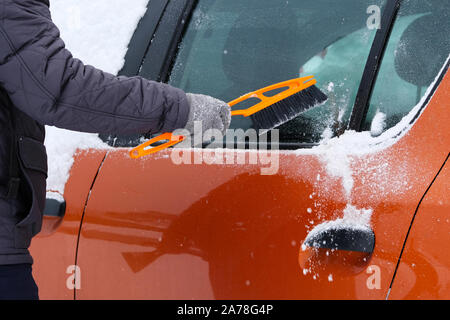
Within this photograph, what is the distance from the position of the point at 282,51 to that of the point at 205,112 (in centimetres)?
36

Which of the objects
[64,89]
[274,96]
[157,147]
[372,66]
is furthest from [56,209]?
[372,66]

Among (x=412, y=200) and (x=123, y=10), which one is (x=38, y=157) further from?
(x=412, y=200)

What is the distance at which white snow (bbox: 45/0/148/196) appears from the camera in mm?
1625

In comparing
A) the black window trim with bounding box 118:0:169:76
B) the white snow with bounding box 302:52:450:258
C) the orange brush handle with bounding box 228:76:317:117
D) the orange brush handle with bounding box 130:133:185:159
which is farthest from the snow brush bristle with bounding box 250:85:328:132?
the black window trim with bounding box 118:0:169:76

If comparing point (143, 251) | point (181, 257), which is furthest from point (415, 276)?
point (143, 251)

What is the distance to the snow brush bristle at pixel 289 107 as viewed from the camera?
4.73 ft

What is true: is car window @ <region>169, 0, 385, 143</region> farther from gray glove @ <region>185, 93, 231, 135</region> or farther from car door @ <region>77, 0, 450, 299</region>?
gray glove @ <region>185, 93, 231, 135</region>

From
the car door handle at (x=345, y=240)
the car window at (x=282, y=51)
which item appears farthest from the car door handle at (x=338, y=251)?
the car window at (x=282, y=51)

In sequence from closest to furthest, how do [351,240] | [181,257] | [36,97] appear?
[36,97], [351,240], [181,257]

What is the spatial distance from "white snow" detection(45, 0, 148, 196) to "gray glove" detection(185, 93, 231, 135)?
40cm

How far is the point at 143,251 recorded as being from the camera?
1.48 metres

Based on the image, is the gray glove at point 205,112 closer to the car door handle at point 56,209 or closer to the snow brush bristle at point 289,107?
the snow brush bristle at point 289,107

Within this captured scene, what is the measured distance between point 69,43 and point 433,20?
3.73ft

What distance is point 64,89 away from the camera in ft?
3.94
